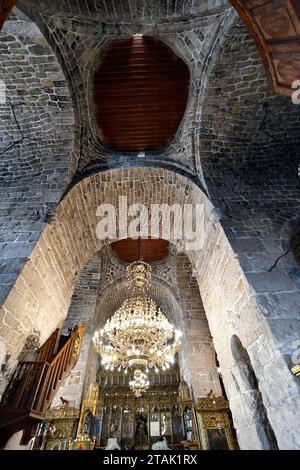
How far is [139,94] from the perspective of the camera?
5.81m

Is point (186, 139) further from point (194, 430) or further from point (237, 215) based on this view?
point (194, 430)

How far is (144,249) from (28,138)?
672 cm

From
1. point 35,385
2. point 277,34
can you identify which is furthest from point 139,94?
point 35,385

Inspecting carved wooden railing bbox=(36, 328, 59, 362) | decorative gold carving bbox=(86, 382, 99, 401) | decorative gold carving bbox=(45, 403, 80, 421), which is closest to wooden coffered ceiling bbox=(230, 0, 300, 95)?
carved wooden railing bbox=(36, 328, 59, 362)

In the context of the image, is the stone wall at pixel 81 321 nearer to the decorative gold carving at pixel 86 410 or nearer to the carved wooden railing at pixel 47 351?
the decorative gold carving at pixel 86 410

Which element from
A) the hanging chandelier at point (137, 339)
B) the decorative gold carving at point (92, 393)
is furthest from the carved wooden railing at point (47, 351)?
the decorative gold carving at point (92, 393)

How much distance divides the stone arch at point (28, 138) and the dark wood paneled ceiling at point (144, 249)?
220 inches

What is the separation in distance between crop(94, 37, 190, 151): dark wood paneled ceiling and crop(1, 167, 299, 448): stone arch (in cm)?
109

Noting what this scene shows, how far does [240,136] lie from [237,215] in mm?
2298

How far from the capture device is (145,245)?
10969 millimetres

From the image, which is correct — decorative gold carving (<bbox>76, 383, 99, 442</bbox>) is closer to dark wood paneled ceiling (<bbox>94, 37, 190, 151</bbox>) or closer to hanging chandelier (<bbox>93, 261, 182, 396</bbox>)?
hanging chandelier (<bbox>93, 261, 182, 396</bbox>)

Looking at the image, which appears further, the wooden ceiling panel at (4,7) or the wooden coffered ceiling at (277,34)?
the wooden ceiling panel at (4,7)

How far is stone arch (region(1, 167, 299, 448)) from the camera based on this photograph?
3296 mm

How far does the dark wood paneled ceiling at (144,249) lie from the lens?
10.8 m
